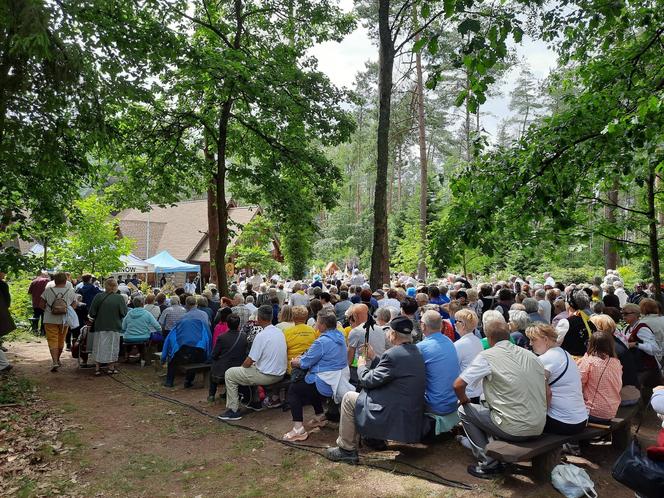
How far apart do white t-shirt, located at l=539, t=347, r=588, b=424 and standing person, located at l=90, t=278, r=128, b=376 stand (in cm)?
757

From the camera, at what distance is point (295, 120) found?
11398 mm

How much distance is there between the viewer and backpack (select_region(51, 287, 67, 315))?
8891 millimetres

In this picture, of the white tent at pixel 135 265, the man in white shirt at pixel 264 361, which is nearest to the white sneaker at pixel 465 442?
the man in white shirt at pixel 264 361

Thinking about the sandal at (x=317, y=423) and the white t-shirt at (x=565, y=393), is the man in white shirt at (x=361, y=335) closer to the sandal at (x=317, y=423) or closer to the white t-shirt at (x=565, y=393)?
the sandal at (x=317, y=423)

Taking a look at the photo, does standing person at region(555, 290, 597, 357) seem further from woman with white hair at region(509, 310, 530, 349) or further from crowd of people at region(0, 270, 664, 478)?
woman with white hair at region(509, 310, 530, 349)

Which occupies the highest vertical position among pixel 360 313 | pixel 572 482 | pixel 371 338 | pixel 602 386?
pixel 360 313

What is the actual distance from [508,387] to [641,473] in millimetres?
1184

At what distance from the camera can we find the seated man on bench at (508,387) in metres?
4.24

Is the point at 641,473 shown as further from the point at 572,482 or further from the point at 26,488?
the point at 26,488

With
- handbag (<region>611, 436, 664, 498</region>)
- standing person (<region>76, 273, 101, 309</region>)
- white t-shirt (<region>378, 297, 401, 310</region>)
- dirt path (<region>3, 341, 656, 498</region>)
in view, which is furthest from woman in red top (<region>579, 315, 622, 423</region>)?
standing person (<region>76, 273, 101, 309</region>)

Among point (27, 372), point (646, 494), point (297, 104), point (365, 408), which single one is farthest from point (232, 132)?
point (646, 494)

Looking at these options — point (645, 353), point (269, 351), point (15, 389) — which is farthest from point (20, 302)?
point (645, 353)

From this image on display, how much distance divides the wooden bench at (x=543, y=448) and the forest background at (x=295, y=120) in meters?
2.03

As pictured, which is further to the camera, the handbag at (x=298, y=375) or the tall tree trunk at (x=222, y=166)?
the tall tree trunk at (x=222, y=166)
